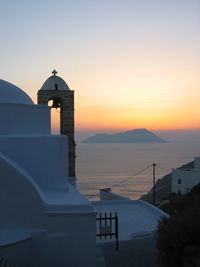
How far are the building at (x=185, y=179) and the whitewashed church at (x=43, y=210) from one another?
2045cm

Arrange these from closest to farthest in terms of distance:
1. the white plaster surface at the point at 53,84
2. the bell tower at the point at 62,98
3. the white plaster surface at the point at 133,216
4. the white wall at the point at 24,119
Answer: the white wall at the point at 24,119
the white plaster surface at the point at 133,216
the bell tower at the point at 62,98
the white plaster surface at the point at 53,84

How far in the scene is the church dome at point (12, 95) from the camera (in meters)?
9.15

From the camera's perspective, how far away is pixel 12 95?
30.6 ft

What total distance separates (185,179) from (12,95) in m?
24.2

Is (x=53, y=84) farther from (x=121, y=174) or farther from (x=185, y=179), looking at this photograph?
(x=121, y=174)

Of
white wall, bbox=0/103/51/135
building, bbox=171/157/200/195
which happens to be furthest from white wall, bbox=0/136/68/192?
building, bbox=171/157/200/195

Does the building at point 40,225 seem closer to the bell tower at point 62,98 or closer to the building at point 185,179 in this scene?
the bell tower at point 62,98

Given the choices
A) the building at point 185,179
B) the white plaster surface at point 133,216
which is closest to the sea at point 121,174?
the building at point 185,179

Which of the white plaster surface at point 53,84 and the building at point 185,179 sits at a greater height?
the white plaster surface at point 53,84

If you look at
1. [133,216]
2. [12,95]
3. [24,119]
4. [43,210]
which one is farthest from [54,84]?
[43,210]

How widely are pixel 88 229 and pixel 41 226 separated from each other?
2.73ft

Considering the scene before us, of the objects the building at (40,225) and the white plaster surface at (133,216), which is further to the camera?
the white plaster surface at (133,216)

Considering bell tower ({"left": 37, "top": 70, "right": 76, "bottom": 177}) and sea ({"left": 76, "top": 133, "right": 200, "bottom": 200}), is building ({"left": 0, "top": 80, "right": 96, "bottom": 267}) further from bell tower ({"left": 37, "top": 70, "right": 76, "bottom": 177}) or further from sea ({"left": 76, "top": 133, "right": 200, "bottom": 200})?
sea ({"left": 76, "top": 133, "right": 200, "bottom": 200})

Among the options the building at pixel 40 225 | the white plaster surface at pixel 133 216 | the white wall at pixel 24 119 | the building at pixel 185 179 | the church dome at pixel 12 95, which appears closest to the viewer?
the building at pixel 40 225
